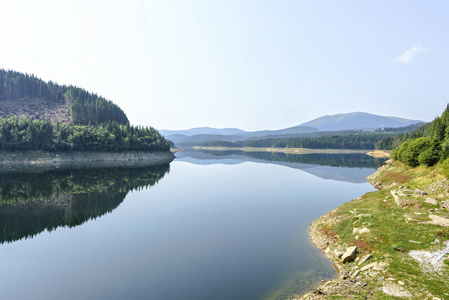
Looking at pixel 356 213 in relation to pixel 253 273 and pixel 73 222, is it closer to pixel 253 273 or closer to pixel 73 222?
pixel 253 273

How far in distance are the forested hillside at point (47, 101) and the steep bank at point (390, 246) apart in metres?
160

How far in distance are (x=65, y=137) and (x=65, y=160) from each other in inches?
431

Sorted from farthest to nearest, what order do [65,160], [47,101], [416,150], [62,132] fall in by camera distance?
[47,101] < [62,132] < [65,160] < [416,150]

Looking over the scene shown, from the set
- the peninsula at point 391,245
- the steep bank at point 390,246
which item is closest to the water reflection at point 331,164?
the peninsula at point 391,245

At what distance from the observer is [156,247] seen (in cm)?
2255

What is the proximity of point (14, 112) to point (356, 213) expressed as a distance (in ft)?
590

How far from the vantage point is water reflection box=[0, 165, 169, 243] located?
27958 millimetres

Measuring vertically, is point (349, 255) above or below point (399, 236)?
below

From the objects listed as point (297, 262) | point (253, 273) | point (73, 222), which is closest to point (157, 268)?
point (253, 273)

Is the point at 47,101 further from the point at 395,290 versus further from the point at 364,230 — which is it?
the point at 395,290

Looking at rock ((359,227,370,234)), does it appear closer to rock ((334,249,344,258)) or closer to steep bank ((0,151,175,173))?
rock ((334,249,344,258))

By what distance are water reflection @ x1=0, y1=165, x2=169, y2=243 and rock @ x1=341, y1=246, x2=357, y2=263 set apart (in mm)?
29600

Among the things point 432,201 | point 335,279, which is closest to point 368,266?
point 335,279

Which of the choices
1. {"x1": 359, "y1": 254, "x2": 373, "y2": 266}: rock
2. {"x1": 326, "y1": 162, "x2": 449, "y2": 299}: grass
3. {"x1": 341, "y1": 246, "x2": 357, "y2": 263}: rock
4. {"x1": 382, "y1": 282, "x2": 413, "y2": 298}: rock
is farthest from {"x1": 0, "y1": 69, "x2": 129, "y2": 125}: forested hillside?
{"x1": 382, "y1": 282, "x2": 413, "y2": 298}: rock
